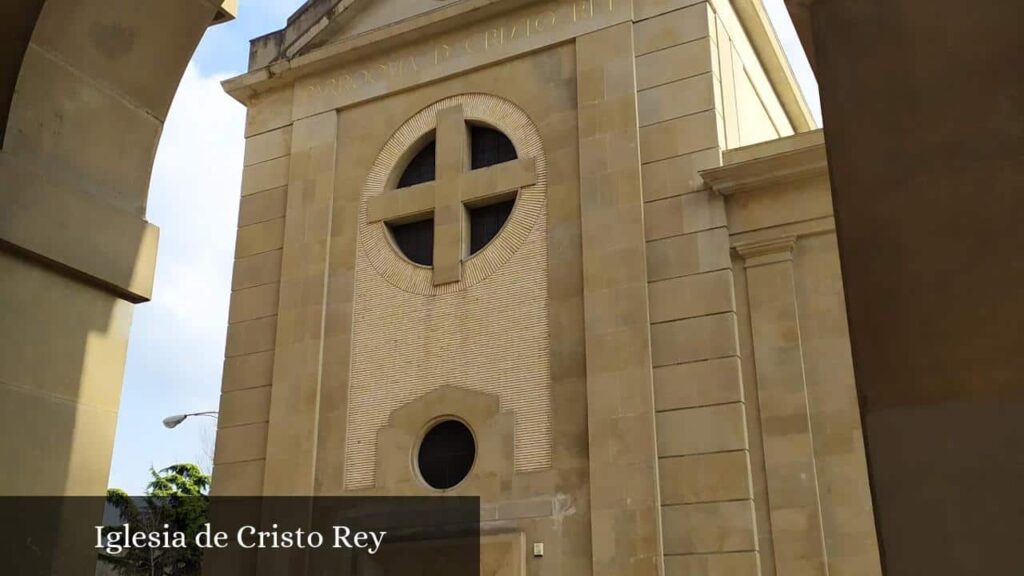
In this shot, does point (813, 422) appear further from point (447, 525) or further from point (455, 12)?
point (455, 12)

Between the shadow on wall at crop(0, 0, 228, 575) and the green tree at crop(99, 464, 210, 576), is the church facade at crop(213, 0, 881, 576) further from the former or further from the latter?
the green tree at crop(99, 464, 210, 576)

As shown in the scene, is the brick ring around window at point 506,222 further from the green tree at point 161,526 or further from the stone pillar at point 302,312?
the green tree at point 161,526

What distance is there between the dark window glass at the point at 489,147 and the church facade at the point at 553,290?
0.28 ft

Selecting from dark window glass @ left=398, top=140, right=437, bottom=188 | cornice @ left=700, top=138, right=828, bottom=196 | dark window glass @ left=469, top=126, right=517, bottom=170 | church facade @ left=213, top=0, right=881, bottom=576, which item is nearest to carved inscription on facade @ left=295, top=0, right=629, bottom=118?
church facade @ left=213, top=0, right=881, bottom=576

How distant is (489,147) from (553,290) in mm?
3879

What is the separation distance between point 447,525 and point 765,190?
796 cm

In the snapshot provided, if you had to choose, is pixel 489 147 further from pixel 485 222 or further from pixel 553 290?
pixel 553 290

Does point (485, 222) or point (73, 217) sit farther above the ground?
point (485, 222)

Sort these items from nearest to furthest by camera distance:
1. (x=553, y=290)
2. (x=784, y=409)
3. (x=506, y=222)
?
(x=784, y=409)
(x=553, y=290)
(x=506, y=222)

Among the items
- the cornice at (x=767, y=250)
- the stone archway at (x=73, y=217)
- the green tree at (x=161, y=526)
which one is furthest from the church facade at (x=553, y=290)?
the green tree at (x=161, y=526)

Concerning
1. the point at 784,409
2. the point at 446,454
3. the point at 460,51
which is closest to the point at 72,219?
the point at 784,409

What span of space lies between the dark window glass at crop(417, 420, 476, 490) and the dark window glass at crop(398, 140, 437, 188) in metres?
5.36

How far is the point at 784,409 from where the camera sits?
16188 mm

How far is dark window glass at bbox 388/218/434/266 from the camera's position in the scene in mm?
20359
